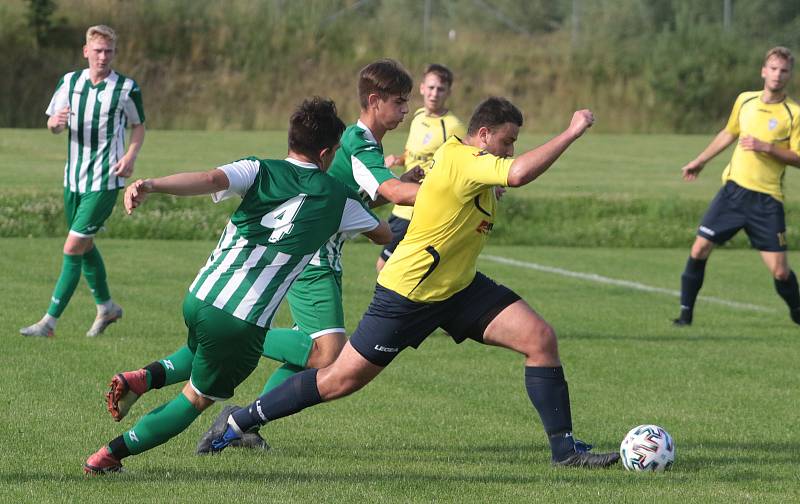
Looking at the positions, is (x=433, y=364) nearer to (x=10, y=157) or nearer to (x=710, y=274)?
(x=710, y=274)

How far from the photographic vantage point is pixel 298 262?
6.43m

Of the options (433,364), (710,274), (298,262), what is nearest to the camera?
(298,262)

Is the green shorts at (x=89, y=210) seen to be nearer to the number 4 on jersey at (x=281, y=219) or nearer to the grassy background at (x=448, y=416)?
the grassy background at (x=448, y=416)

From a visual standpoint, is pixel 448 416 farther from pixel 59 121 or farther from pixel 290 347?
pixel 59 121

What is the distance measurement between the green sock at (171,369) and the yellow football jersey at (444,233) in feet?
3.42

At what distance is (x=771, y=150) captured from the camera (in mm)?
12133

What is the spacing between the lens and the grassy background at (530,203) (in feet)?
70.5

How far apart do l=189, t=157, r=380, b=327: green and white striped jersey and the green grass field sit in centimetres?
87

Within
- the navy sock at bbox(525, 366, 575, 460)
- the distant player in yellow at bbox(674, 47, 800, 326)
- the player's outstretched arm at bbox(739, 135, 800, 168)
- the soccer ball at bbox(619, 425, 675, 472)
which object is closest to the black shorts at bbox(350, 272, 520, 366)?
the navy sock at bbox(525, 366, 575, 460)

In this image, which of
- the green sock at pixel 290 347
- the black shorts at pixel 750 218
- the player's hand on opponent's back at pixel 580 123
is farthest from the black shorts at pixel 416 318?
the black shorts at pixel 750 218

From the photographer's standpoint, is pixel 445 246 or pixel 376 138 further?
pixel 376 138

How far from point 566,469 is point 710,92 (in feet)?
139

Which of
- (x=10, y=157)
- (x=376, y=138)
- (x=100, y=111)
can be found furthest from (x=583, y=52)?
(x=376, y=138)

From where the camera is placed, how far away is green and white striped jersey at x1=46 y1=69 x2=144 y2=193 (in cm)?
1130
